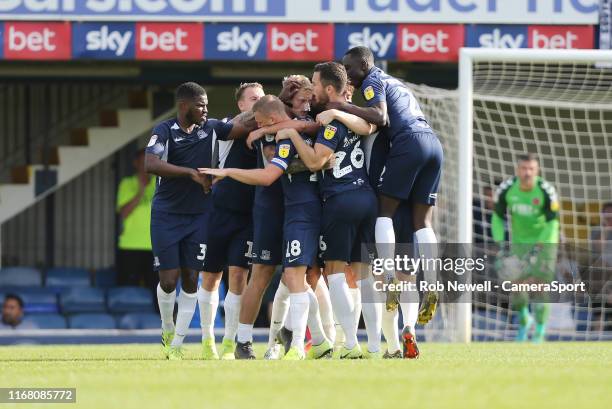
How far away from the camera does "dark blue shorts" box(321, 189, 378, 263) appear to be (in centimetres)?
827

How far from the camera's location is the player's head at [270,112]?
27.9 feet

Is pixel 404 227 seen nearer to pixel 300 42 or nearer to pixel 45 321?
pixel 300 42

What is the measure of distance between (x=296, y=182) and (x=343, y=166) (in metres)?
0.30

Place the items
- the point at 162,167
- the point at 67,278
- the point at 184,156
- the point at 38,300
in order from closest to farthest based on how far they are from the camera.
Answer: the point at 162,167 < the point at 184,156 < the point at 38,300 < the point at 67,278

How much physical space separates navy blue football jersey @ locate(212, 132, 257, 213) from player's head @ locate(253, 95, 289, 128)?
25.3 inches

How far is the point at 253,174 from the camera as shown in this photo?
828cm

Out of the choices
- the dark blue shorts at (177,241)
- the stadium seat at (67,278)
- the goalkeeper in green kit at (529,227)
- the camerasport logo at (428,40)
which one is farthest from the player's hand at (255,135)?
the stadium seat at (67,278)

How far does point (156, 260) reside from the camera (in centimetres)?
913

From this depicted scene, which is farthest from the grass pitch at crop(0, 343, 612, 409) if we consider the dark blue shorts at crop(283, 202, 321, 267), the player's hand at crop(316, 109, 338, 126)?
the player's hand at crop(316, 109, 338, 126)

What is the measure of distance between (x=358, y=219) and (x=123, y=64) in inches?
300

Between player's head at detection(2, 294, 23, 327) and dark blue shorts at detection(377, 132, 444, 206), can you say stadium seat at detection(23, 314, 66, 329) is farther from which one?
dark blue shorts at detection(377, 132, 444, 206)

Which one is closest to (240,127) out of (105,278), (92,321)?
(92,321)

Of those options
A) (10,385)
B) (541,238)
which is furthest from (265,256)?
(541,238)

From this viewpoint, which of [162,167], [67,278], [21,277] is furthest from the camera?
[67,278]
